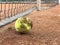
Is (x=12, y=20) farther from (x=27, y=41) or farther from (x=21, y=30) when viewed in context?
(x=27, y=41)

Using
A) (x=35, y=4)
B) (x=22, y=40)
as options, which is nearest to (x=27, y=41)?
(x=22, y=40)

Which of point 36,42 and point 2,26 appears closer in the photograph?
point 36,42

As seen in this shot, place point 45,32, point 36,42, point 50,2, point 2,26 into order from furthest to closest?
point 50,2 < point 2,26 < point 45,32 < point 36,42

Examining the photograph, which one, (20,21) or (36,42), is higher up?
(20,21)

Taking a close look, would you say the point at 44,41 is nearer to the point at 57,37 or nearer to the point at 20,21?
the point at 57,37

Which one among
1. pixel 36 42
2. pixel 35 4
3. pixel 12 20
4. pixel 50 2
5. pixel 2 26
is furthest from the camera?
pixel 50 2

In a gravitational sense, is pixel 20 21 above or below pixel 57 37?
above

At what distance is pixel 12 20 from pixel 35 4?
3.82m

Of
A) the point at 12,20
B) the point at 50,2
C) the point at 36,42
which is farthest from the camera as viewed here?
the point at 50,2

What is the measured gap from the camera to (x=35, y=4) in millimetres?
8773

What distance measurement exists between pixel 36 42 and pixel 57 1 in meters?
7.67

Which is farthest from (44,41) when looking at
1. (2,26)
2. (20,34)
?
(2,26)

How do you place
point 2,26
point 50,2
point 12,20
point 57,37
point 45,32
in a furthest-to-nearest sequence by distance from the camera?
point 50,2
point 12,20
point 2,26
point 45,32
point 57,37

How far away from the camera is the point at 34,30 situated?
407 centimetres
